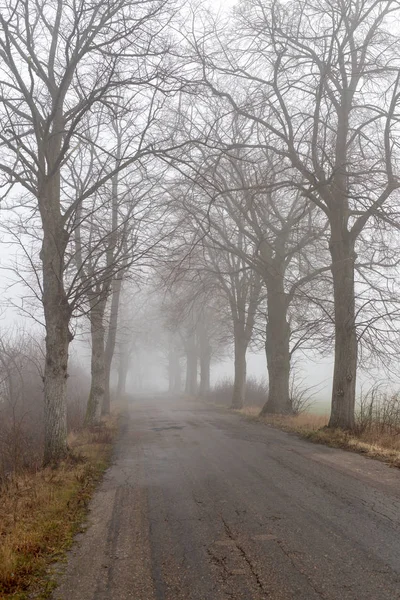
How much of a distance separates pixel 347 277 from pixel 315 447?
4.37 m

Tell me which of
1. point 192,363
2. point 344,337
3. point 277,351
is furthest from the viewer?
point 192,363

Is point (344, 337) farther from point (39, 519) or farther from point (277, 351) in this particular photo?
point (39, 519)

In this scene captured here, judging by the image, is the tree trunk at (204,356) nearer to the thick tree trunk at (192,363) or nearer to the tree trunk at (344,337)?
the thick tree trunk at (192,363)

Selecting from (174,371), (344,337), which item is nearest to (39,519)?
(344,337)

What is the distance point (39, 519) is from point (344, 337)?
8.27 m

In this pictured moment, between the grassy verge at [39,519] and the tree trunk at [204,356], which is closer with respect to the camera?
the grassy verge at [39,519]

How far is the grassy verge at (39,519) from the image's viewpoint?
4220 mm

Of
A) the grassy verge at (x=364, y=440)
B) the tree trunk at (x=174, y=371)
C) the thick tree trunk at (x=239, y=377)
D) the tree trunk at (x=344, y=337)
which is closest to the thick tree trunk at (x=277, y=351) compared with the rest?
the grassy verge at (x=364, y=440)

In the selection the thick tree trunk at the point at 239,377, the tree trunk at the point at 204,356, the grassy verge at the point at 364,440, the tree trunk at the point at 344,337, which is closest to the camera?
the grassy verge at the point at 364,440

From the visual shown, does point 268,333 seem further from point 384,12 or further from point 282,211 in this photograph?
point 384,12

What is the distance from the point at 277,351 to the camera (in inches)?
701

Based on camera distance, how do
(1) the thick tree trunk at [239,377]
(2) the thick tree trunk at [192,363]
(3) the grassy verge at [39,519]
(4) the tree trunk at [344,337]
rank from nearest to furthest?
1. (3) the grassy verge at [39,519]
2. (4) the tree trunk at [344,337]
3. (1) the thick tree trunk at [239,377]
4. (2) the thick tree trunk at [192,363]

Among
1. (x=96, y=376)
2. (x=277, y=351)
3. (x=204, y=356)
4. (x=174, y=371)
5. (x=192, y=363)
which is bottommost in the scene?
(x=174, y=371)

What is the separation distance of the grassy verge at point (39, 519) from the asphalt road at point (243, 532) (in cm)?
23
